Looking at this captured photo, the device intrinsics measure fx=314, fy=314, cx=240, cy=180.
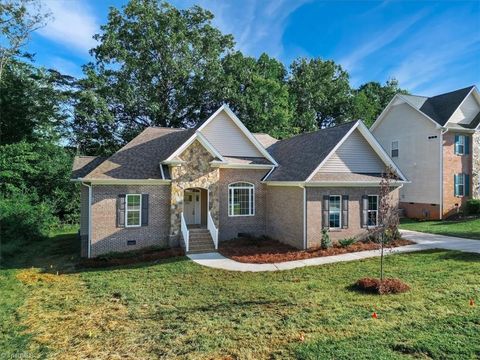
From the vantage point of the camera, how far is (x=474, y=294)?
28.5ft

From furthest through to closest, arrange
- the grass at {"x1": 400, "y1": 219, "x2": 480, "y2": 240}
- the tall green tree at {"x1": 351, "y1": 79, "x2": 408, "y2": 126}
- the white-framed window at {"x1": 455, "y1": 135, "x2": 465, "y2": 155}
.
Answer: the tall green tree at {"x1": 351, "y1": 79, "x2": 408, "y2": 126} < the white-framed window at {"x1": 455, "y1": 135, "x2": 465, "y2": 155} < the grass at {"x1": 400, "y1": 219, "x2": 480, "y2": 240}

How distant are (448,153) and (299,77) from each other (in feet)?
78.0

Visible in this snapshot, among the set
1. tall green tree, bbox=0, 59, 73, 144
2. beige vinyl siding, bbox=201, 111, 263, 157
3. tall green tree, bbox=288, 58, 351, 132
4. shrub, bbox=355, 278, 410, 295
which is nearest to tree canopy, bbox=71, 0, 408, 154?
tall green tree, bbox=0, 59, 73, 144

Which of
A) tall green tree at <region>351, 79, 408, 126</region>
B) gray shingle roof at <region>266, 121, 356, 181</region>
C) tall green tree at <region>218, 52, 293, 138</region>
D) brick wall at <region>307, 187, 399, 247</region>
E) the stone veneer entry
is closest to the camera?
brick wall at <region>307, 187, 399, 247</region>

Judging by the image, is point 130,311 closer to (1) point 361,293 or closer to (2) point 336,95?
(1) point 361,293

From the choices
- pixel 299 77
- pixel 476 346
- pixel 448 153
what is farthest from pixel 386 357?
pixel 299 77

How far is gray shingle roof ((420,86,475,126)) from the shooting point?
84.0 feet

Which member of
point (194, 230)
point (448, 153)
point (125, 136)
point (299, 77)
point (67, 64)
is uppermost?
point (299, 77)

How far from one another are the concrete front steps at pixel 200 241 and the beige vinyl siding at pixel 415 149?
64.8 feet

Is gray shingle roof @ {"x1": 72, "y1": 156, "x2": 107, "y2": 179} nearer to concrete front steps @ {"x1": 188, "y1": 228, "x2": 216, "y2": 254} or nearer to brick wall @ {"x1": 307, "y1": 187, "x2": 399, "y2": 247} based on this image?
concrete front steps @ {"x1": 188, "y1": 228, "x2": 216, "y2": 254}

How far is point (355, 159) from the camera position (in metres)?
16.2

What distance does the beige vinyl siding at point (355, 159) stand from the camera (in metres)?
15.7

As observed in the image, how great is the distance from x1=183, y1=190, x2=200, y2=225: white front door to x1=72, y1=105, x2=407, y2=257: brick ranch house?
0.06 meters

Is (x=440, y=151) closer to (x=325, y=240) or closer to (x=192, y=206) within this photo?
(x=325, y=240)
